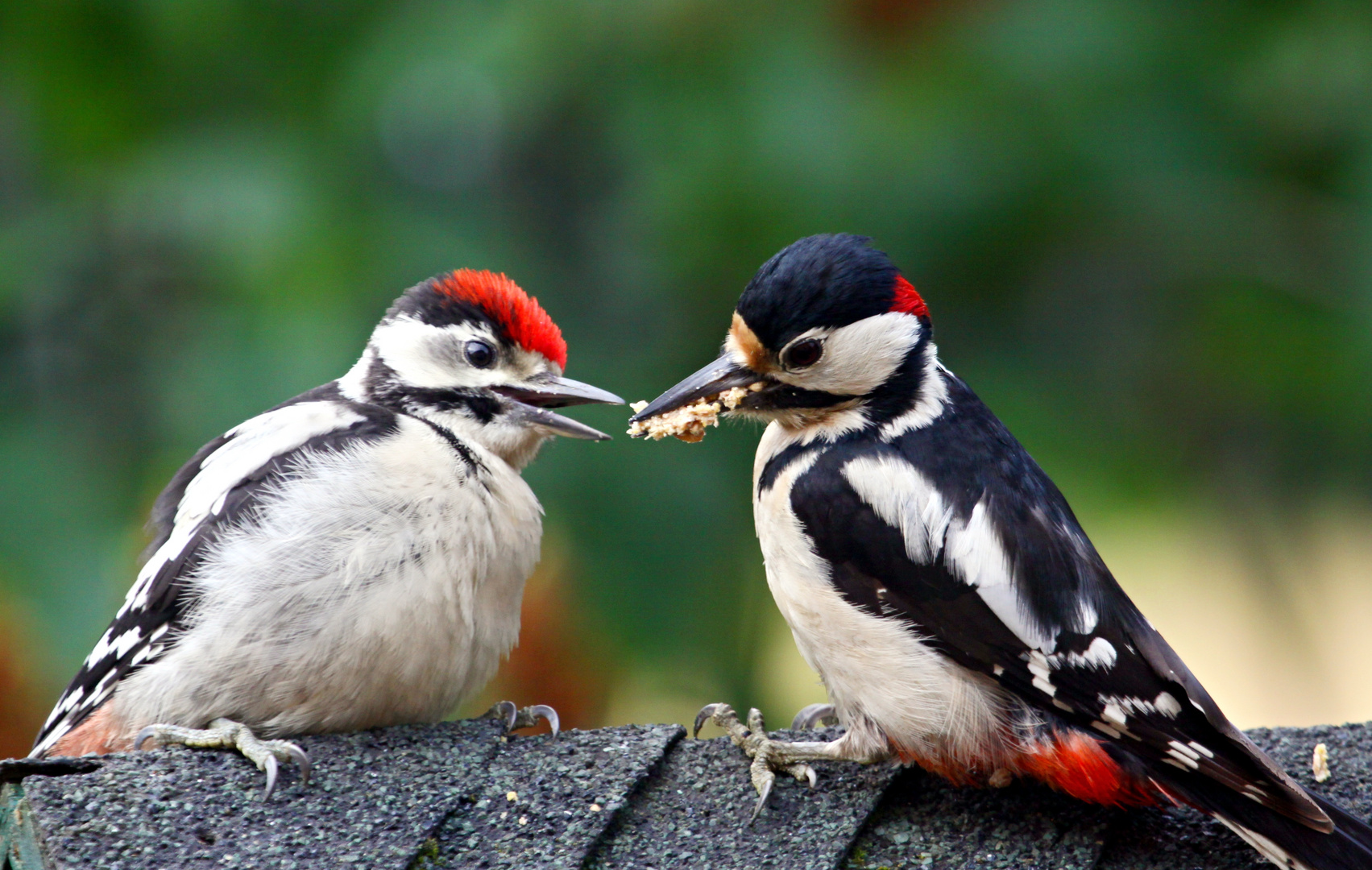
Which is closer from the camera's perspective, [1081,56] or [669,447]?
[669,447]

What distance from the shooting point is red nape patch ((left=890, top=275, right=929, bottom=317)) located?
2.33 metres

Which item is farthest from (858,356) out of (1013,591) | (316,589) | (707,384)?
(316,589)

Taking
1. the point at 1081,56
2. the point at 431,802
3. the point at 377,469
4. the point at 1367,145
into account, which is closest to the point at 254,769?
the point at 431,802

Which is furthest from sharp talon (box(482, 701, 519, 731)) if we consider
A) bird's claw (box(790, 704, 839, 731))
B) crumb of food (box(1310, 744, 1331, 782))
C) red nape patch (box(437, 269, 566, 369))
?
crumb of food (box(1310, 744, 1331, 782))

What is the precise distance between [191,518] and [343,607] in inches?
17.1

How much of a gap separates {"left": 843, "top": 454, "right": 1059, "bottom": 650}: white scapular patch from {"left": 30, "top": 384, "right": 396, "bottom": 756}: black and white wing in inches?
37.6

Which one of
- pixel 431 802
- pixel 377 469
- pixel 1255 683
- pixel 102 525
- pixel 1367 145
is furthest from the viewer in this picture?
pixel 1255 683

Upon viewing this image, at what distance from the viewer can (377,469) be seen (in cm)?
232

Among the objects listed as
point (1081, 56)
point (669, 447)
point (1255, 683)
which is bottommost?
point (1255, 683)

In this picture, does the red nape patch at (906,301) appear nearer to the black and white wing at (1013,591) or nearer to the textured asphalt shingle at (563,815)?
the black and white wing at (1013,591)

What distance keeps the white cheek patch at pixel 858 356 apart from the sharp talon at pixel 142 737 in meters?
1.23

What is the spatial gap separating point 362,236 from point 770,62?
Result: 168 centimetres

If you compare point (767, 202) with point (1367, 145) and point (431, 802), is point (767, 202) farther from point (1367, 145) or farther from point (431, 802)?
point (431, 802)

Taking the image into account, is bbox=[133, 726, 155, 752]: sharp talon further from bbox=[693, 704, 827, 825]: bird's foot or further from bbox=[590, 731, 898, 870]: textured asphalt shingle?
bbox=[693, 704, 827, 825]: bird's foot
